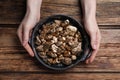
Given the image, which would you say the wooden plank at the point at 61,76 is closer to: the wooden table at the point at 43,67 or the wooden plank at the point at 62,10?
the wooden table at the point at 43,67

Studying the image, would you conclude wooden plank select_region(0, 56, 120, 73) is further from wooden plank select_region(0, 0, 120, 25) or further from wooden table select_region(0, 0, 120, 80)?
wooden plank select_region(0, 0, 120, 25)

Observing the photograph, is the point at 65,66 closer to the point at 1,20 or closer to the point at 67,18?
the point at 67,18

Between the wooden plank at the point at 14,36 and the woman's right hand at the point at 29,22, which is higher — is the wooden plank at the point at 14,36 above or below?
below

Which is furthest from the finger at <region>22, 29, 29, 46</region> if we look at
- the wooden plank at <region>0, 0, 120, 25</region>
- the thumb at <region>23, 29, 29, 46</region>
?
the wooden plank at <region>0, 0, 120, 25</region>

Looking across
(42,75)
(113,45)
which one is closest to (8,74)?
(42,75)

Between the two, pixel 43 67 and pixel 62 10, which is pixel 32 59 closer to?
pixel 43 67

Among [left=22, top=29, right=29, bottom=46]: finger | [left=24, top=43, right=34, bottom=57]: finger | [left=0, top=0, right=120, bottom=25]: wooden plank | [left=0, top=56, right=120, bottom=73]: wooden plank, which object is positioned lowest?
[left=0, top=56, right=120, bottom=73]: wooden plank

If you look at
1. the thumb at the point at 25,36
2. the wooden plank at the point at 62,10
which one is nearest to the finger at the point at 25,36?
the thumb at the point at 25,36

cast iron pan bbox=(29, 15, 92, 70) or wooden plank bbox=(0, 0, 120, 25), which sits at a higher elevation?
wooden plank bbox=(0, 0, 120, 25)
